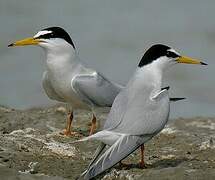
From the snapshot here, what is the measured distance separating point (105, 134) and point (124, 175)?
36cm

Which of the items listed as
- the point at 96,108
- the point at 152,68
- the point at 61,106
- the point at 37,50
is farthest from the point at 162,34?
the point at 152,68

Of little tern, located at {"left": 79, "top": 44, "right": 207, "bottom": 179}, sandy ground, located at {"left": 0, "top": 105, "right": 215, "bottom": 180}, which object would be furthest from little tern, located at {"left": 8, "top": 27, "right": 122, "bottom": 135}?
little tern, located at {"left": 79, "top": 44, "right": 207, "bottom": 179}

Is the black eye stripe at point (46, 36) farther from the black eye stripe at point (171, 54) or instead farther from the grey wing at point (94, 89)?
the black eye stripe at point (171, 54)

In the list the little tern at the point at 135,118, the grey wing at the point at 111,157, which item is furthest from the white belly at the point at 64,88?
the grey wing at the point at 111,157

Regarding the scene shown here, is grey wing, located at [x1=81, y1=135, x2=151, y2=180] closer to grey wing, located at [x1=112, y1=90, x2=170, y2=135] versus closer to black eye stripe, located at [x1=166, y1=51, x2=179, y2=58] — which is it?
grey wing, located at [x1=112, y1=90, x2=170, y2=135]

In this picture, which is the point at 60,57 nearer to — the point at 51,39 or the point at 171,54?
the point at 51,39

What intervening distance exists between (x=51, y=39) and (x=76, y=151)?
4.54 ft

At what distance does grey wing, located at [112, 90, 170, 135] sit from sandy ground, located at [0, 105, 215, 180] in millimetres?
335

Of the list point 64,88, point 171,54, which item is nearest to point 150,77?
point 171,54

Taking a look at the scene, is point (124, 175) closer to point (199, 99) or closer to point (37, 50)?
point (199, 99)

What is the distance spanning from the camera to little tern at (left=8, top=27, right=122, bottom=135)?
8.50 metres

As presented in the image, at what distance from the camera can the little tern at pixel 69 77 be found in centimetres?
850

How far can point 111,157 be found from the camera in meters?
6.26

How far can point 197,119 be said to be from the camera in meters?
9.97
